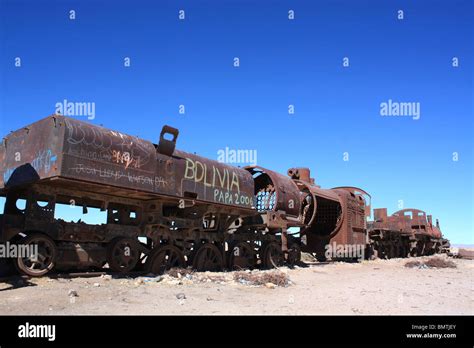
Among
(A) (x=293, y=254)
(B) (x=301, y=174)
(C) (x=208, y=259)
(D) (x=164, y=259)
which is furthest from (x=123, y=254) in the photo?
(B) (x=301, y=174)

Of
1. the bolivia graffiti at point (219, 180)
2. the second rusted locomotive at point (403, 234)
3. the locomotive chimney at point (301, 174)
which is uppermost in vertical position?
the locomotive chimney at point (301, 174)

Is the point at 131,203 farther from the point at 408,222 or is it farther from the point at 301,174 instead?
the point at 408,222

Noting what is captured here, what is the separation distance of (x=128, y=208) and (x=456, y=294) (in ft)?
26.5

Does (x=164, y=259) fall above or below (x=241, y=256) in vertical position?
above

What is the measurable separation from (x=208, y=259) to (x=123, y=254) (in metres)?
3.22

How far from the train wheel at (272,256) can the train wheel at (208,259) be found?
239 centimetres

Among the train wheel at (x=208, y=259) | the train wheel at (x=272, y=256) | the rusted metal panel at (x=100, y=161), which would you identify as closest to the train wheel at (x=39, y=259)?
the rusted metal panel at (x=100, y=161)

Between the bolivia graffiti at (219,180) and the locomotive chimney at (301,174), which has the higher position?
the locomotive chimney at (301,174)

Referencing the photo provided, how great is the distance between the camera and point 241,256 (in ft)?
44.0

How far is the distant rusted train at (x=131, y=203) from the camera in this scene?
26.7 ft

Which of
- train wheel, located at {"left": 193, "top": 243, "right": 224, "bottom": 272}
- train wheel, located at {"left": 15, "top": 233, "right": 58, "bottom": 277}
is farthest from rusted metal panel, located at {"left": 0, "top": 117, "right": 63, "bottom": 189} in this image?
train wheel, located at {"left": 193, "top": 243, "right": 224, "bottom": 272}

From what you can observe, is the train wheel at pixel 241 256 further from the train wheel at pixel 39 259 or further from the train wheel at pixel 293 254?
the train wheel at pixel 39 259

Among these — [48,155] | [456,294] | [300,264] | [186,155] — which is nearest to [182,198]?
[186,155]
